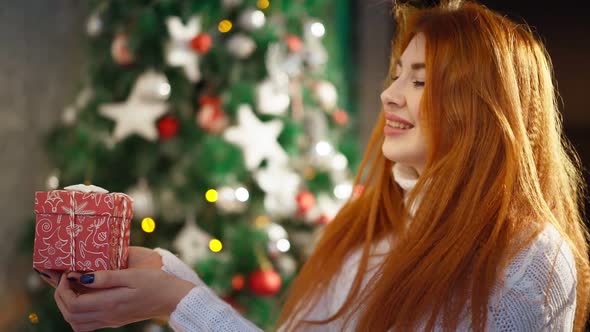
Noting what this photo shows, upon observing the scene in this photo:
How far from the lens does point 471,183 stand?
1378mm

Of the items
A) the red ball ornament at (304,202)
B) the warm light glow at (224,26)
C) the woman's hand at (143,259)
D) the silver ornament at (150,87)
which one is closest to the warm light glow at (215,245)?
the red ball ornament at (304,202)

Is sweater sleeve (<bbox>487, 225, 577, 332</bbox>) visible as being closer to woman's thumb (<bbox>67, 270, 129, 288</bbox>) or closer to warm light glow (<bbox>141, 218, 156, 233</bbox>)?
woman's thumb (<bbox>67, 270, 129, 288</bbox>)

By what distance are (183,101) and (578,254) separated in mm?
1494

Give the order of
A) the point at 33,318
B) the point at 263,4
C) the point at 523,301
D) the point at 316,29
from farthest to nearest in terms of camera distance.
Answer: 1. the point at 316,29
2. the point at 263,4
3. the point at 33,318
4. the point at 523,301

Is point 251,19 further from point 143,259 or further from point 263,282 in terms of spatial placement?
point 143,259

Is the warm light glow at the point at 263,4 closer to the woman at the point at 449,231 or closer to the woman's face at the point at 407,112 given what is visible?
the woman at the point at 449,231

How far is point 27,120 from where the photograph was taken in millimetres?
2533

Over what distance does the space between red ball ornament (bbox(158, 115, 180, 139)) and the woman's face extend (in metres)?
1.11

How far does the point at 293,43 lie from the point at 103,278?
169 centimetres

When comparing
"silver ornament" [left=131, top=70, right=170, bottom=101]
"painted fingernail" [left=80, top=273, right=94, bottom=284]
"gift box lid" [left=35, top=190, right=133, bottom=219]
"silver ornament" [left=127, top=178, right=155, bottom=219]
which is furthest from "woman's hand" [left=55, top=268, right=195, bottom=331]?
"silver ornament" [left=131, top=70, right=170, bottom=101]

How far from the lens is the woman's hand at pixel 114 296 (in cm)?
119

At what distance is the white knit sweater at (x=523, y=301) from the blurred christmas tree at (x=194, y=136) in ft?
3.66

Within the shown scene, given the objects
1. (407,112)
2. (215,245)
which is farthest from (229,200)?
(407,112)

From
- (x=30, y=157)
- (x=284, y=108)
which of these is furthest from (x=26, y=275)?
(x=284, y=108)
